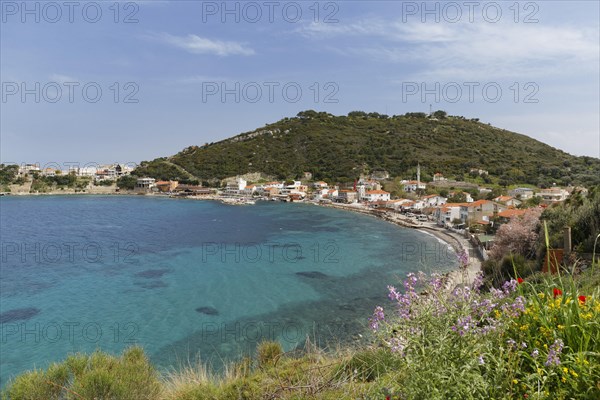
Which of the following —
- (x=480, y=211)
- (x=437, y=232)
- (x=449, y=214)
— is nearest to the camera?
(x=480, y=211)

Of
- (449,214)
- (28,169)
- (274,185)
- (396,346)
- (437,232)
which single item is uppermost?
(28,169)

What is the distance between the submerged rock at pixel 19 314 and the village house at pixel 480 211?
37.0m

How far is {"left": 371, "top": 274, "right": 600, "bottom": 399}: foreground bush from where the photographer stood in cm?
219

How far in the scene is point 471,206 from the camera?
129ft

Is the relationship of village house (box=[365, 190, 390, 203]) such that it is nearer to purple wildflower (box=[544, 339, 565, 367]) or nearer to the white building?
the white building

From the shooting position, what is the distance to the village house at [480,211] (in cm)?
3828

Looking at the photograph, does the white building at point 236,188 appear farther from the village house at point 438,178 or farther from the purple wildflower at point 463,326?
the purple wildflower at point 463,326

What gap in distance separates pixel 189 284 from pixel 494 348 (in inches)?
857

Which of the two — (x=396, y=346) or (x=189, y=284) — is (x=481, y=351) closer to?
(x=396, y=346)

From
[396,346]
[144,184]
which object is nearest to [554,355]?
[396,346]

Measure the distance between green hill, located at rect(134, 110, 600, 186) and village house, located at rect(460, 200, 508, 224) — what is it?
28.8 m

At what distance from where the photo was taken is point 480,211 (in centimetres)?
3878

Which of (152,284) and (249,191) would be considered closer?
(152,284)

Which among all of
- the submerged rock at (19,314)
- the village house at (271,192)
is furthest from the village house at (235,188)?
the submerged rock at (19,314)
